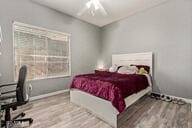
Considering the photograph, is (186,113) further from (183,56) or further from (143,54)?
(143,54)

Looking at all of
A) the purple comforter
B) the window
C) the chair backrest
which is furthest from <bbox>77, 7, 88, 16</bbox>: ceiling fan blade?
the chair backrest

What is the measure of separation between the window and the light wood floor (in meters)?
1.04

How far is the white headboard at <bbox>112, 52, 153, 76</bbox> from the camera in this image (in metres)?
3.48

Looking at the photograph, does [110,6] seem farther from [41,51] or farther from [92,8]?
[41,51]

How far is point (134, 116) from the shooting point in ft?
7.30

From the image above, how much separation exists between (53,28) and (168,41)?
3.45 m

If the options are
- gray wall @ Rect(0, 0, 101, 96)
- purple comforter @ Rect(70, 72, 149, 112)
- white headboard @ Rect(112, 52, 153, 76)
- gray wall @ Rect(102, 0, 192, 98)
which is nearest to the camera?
purple comforter @ Rect(70, 72, 149, 112)

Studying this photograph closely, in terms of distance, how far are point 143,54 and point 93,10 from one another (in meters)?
2.18

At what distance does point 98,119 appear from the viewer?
2.13 m

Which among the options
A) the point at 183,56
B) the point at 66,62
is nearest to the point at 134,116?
the point at 183,56

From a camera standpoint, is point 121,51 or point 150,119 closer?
point 150,119

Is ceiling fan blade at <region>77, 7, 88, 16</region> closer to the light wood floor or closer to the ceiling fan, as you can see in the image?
the ceiling fan

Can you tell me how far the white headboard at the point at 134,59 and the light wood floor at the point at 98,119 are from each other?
4.11ft

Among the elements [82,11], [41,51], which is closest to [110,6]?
→ [82,11]
